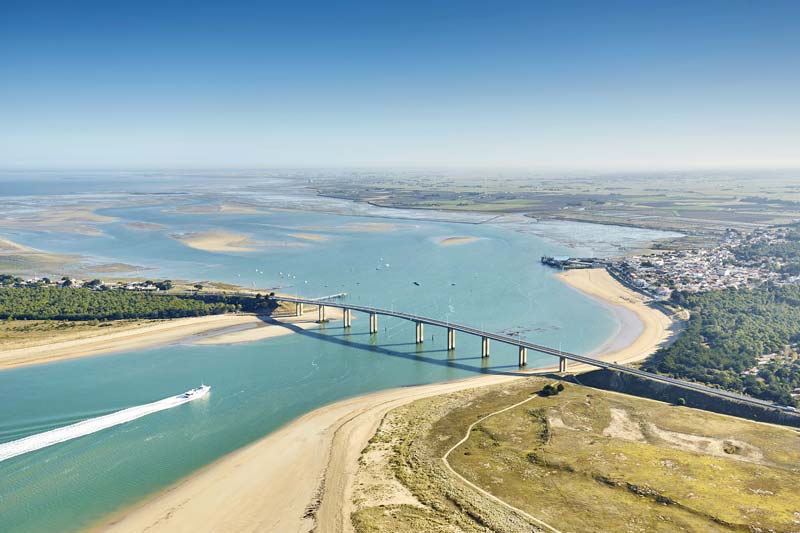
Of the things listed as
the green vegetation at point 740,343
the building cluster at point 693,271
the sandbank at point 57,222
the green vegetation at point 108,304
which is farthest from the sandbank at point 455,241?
the sandbank at point 57,222

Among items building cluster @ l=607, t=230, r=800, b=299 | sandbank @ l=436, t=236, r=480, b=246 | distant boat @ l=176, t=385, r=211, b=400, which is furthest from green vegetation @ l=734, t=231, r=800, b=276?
distant boat @ l=176, t=385, r=211, b=400

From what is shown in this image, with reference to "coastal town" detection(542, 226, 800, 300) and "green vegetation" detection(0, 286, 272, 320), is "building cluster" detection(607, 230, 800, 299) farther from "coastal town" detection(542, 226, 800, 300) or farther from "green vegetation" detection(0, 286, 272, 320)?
"green vegetation" detection(0, 286, 272, 320)

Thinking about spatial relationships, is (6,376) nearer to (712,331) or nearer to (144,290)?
(144,290)

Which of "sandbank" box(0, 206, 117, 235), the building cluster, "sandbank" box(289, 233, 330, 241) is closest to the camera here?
the building cluster

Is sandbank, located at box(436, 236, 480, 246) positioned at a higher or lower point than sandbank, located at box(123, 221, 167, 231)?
lower

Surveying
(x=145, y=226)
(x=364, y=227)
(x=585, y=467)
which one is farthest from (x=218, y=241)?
(x=585, y=467)

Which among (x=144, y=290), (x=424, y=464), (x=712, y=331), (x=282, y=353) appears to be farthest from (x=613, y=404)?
(x=144, y=290)
